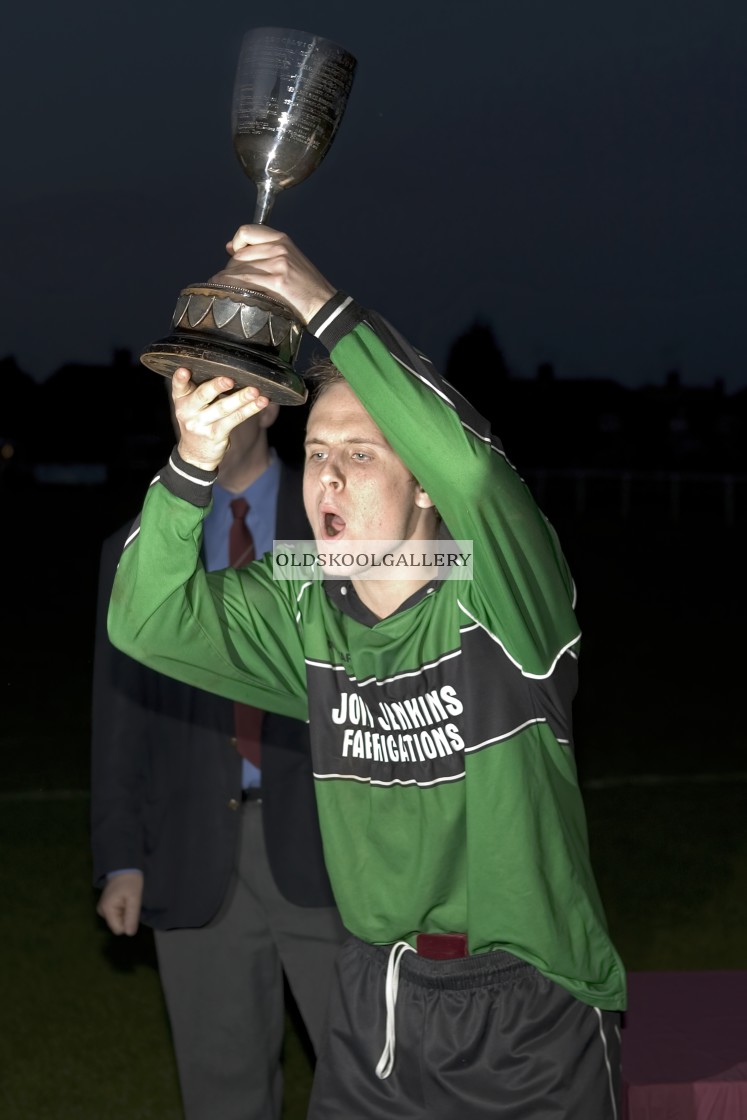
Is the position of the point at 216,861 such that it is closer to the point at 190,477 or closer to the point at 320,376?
the point at 320,376

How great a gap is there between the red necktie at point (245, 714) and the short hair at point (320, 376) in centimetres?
77

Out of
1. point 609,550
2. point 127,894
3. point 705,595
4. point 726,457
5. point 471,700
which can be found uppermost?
point 726,457

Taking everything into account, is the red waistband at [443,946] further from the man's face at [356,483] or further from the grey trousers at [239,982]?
the grey trousers at [239,982]

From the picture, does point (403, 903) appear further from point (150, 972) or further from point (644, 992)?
point (150, 972)

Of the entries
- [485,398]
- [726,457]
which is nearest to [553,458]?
[485,398]

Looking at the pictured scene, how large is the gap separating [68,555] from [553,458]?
111ft

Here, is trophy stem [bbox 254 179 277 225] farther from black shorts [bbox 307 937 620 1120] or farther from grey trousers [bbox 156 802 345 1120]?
grey trousers [bbox 156 802 345 1120]

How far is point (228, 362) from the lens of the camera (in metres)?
2.26

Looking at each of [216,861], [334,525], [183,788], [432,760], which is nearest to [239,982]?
[216,861]

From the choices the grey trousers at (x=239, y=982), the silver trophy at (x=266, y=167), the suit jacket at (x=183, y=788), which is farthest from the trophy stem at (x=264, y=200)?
the grey trousers at (x=239, y=982)

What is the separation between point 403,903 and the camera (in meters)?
2.59

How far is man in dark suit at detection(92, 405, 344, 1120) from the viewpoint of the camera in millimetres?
3709

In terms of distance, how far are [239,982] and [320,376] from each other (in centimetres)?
157

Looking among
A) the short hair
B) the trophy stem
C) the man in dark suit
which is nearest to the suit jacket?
the man in dark suit
